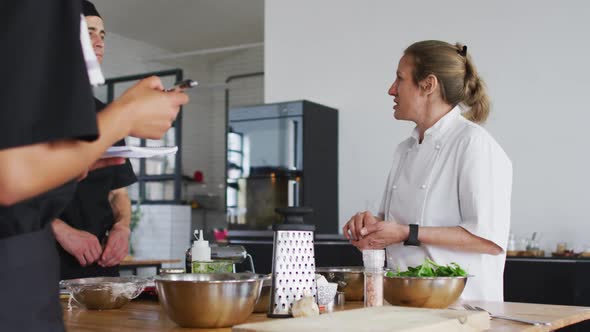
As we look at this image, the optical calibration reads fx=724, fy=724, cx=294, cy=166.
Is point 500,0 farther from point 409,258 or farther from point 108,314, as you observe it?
point 108,314

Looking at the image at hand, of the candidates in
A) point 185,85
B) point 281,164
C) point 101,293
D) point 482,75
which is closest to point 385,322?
point 185,85

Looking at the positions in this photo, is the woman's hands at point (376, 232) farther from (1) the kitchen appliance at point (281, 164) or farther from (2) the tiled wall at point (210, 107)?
(2) the tiled wall at point (210, 107)

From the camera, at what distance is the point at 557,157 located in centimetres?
466

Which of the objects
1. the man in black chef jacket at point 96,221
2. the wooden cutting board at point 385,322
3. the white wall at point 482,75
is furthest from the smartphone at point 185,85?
the white wall at point 482,75

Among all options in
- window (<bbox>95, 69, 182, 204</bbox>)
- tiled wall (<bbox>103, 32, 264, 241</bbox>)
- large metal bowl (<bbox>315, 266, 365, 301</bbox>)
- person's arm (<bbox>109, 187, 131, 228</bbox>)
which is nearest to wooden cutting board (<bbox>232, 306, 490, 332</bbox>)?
large metal bowl (<bbox>315, 266, 365, 301</bbox>)

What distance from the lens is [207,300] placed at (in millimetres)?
1509

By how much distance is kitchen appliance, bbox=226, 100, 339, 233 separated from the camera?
536 cm

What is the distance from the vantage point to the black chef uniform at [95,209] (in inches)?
107

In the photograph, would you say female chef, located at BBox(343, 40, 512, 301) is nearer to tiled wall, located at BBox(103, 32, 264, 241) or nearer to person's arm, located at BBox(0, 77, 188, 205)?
person's arm, located at BBox(0, 77, 188, 205)

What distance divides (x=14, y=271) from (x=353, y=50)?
4.79 m

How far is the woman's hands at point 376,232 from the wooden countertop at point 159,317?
27 centimetres

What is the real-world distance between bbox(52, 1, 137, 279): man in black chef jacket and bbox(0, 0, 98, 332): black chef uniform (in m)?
1.62

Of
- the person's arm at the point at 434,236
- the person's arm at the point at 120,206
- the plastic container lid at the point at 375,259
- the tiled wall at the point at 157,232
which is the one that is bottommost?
the tiled wall at the point at 157,232

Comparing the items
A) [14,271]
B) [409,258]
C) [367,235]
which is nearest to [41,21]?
[14,271]
